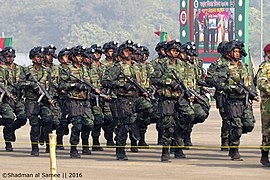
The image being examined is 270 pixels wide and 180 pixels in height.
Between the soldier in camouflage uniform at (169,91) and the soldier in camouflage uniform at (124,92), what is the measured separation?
55 cm

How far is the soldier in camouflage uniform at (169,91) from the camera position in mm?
18391

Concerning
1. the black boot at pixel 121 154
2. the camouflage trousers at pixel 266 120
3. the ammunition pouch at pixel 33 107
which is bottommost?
the black boot at pixel 121 154

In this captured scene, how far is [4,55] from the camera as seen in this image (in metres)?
21.3

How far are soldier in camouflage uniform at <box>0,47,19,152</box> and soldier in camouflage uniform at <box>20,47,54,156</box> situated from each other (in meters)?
0.57

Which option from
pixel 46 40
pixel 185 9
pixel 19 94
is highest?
pixel 46 40

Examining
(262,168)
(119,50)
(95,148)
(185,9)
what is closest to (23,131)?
(95,148)

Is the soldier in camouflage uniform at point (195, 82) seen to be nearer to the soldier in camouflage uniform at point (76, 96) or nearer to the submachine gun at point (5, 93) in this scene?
the soldier in camouflage uniform at point (76, 96)

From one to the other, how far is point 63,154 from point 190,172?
180 inches

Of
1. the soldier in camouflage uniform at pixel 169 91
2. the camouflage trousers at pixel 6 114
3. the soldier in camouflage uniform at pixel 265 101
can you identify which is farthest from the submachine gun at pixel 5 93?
the soldier in camouflage uniform at pixel 265 101

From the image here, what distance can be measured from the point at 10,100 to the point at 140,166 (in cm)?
433

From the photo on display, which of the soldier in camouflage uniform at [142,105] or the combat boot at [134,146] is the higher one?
the soldier in camouflage uniform at [142,105]

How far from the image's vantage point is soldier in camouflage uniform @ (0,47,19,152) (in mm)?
21109

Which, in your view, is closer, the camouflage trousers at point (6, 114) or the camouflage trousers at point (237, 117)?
the camouflage trousers at point (237, 117)

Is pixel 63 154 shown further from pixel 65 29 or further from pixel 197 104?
pixel 65 29
